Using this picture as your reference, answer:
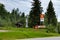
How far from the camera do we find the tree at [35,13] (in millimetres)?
80812

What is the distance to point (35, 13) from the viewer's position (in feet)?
275

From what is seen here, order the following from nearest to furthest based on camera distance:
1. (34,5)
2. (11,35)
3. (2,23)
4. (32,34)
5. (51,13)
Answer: (11,35) < (32,34) < (2,23) < (34,5) < (51,13)

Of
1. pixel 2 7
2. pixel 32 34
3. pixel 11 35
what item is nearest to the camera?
pixel 11 35

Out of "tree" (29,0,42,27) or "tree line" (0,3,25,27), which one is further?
"tree" (29,0,42,27)

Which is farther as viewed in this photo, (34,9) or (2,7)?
(2,7)

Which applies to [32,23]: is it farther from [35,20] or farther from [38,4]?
[38,4]

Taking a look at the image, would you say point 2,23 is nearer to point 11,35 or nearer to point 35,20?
point 35,20

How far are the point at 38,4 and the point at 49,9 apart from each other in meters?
14.7

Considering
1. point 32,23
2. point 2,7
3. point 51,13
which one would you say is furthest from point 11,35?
point 2,7

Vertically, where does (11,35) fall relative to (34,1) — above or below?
below

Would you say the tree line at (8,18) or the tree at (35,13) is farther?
the tree at (35,13)

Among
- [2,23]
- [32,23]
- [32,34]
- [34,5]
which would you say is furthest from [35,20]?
[32,34]

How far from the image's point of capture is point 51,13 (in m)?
98.2

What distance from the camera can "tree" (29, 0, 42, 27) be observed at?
8081cm
